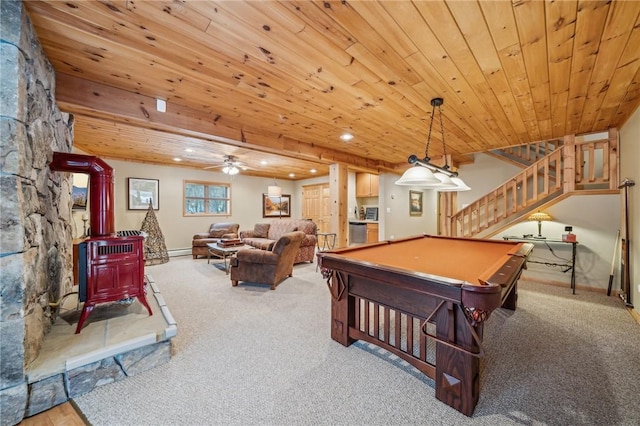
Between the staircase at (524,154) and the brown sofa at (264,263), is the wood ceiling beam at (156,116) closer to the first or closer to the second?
the brown sofa at (264,263)

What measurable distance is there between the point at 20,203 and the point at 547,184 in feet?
19.5

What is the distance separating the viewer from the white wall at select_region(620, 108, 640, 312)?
112 inches

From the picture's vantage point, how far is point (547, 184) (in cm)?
405

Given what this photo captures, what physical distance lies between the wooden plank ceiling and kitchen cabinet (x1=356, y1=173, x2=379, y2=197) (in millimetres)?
3537

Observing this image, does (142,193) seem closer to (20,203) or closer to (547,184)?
(20,203)

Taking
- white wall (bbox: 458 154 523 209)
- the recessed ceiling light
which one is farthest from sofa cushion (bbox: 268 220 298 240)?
white wall (bbox: 458 154 523 209)

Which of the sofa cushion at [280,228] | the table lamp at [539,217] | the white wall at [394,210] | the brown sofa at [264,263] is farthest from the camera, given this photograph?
the white wall at [394,210]

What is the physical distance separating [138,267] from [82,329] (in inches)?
23.5

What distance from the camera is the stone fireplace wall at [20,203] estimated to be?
1.44 m

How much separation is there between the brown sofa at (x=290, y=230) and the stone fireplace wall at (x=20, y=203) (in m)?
3.37

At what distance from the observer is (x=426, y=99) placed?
2707mm

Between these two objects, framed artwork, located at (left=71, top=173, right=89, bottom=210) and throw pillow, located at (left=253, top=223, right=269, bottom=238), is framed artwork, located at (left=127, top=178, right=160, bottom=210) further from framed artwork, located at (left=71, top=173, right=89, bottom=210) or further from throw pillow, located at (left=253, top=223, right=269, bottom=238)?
throw pillow, located at (left=253, top=223, right=269, bottom=238)

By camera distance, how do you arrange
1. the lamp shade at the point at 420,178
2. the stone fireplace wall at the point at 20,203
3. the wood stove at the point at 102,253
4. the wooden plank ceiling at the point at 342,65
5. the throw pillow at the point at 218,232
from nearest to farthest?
the stone fireplace wall at the point at 20,203 → the wooden plank ceiling at the point at 342,65 → the wood stove at the point at 102,253 → the lamp shade at the point at 420,178 → the throw pillow at the point at 218,232

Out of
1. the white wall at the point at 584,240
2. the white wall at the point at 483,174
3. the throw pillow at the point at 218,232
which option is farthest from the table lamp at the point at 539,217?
the throw pillow at the point at 218,232
